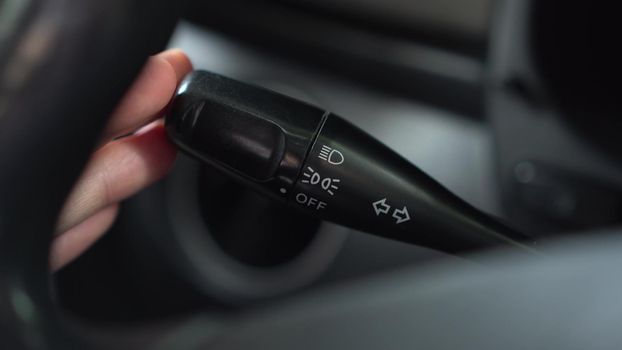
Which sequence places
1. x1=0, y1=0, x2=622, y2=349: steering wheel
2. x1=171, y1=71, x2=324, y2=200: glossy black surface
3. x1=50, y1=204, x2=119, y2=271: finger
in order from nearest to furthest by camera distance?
x1=0, y1=0, x2=622, y2=349: steering wheel → x1=171, y1=71, x2=324, y2=200: glossy black surface → x1=50, y1=204, x2=119, y2=271: finger

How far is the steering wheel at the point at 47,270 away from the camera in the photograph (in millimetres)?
306

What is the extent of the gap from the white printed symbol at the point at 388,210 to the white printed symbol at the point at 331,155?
0.03 m

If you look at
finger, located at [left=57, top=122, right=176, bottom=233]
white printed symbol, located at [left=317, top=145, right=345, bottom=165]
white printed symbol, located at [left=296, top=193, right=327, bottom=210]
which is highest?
white printed symbol, located at [left=317, top=145, right=345, bottom=165]

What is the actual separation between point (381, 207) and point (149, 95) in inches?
5.5

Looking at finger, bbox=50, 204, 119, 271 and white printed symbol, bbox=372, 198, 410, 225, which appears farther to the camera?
finger, bbox=50, 204, 119, 271

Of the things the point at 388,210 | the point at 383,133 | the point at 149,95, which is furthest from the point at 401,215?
the point at 383,133

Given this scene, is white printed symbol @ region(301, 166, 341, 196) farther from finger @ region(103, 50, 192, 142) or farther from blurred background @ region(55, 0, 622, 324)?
blurred background @ region(55, 0, 622, 324)

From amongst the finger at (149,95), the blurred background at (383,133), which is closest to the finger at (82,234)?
the finger at (149,95)

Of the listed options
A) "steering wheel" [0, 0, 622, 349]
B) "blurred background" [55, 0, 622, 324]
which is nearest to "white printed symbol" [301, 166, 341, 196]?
"steering wheel" [0, 0, 622, 349]

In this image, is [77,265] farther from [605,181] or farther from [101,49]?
[101,49]

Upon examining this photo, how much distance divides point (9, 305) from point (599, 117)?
2.27 feet

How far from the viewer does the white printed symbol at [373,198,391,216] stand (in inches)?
17.0

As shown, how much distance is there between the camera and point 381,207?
0.43m

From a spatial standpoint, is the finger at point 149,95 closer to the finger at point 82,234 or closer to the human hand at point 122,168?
the human hand at point 122,168
